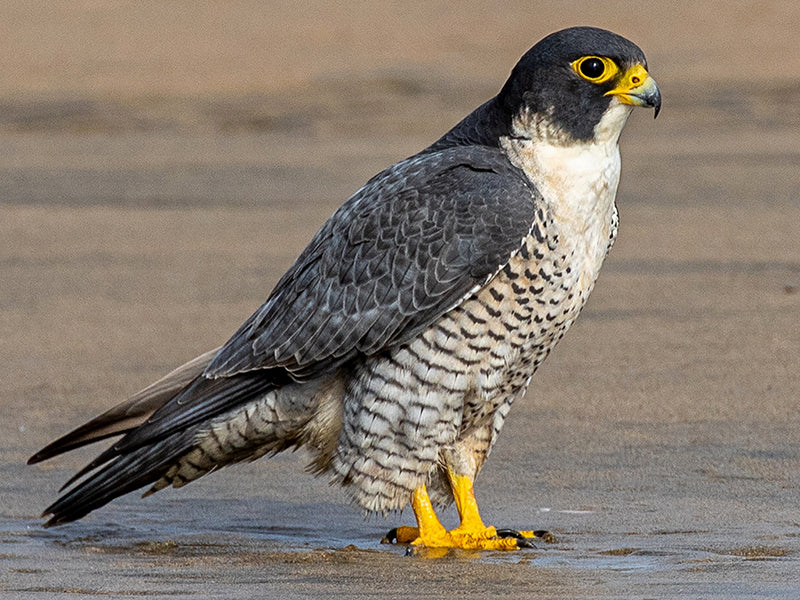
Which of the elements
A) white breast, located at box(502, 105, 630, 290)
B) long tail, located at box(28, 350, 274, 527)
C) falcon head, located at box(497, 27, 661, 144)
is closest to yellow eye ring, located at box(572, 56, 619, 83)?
falcon head, located at box(497, 27, 661, 144)

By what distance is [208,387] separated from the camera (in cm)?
512

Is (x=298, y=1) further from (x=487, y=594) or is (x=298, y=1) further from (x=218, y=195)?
(x=487, y=594)

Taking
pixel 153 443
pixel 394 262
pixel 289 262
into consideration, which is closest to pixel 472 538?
pixel 394 262

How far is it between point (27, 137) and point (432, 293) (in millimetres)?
11098

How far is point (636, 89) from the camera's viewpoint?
4.95m

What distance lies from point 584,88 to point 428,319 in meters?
0.82

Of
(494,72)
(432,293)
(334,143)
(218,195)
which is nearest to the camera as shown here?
(432,293)

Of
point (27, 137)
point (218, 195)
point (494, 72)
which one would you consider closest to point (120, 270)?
point (218, 195)

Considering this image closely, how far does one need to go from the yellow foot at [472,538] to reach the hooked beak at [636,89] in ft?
4.28

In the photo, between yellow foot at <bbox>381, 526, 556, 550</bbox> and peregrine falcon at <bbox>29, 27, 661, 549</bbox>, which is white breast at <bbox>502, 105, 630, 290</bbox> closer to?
peregrine falcon at <bbox>29, 27, 661, 549</bbox>

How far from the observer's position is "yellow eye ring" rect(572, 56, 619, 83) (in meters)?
4.95

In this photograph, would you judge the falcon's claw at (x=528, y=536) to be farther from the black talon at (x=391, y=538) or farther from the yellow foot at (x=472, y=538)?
the black talon at (x=391, y=538)

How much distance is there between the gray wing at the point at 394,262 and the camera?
4.83m

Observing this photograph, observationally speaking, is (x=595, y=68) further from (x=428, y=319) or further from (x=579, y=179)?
(x=428, y=319)
